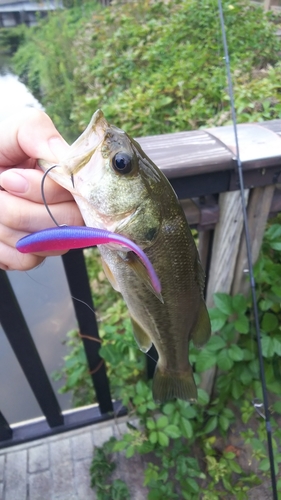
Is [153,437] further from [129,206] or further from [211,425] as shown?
[129,206]

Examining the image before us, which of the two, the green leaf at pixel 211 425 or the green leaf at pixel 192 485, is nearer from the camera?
the green leaf at pixel 192 485

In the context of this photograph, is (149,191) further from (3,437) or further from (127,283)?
(3,437)

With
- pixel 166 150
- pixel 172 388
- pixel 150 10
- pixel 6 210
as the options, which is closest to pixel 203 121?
pixel 166 150

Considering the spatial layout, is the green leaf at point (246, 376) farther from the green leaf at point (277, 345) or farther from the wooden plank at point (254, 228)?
the wooden plank at point (254, 228)

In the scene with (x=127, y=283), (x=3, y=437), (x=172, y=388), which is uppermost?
(x=127, y=283)

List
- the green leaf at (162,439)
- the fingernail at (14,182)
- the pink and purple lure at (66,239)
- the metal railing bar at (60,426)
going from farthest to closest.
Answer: the metal railing bar at (60,426)
the green leaf at (162,439)
the fingernail at (14,182)
the pink and purple lure at (66,239)


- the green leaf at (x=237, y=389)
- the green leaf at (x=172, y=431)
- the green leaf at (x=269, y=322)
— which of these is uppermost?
the green leaf at (x=269, y=322)

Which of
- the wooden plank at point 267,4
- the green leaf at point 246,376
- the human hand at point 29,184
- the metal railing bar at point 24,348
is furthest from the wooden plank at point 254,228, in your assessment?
the wooden plank at point 267,4
